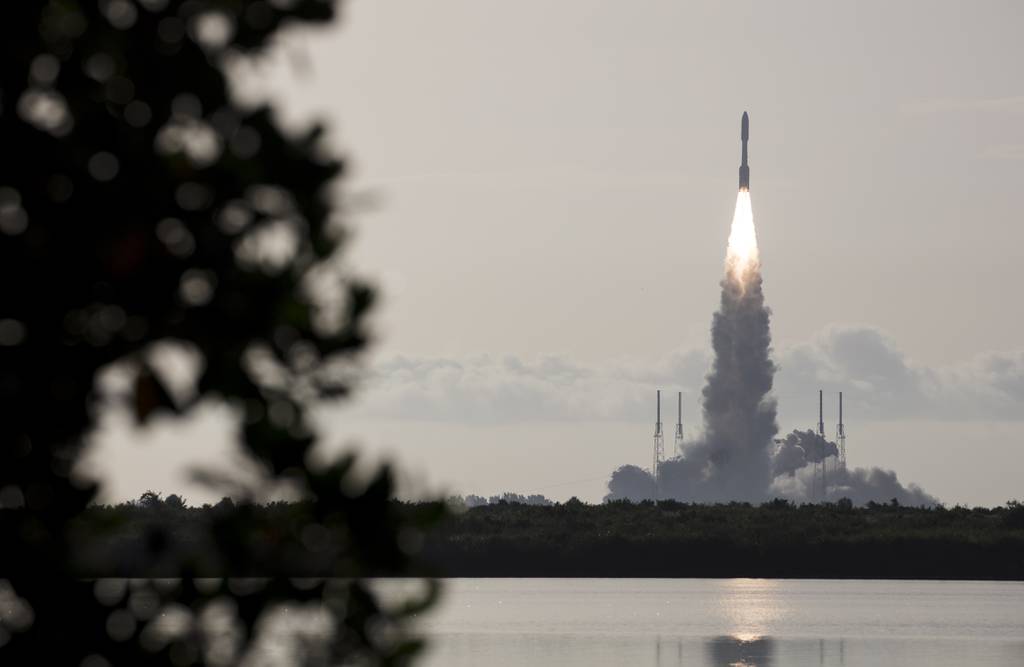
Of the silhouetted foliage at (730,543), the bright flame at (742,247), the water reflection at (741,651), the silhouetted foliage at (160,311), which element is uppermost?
the bright flame at (742,247)

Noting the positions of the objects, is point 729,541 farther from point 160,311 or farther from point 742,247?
point 160,311

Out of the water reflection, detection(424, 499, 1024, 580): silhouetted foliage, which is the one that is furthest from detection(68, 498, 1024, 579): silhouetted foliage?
the water reflection

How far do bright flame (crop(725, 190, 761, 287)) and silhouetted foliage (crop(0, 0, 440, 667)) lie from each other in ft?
458

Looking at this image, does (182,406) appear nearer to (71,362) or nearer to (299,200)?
(71,362)

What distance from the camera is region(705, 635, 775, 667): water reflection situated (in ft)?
259

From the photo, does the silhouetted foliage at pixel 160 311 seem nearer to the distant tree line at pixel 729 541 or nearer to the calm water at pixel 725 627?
the calm water at pixel 725 627

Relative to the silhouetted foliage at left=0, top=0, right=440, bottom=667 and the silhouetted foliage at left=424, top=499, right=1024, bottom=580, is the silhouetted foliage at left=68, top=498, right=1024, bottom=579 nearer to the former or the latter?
the silhouetted foliage at left=424, top=499, right=1024, bottom=580

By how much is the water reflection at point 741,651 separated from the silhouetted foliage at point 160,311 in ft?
231

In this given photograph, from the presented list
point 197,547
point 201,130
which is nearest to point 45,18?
point 201,130

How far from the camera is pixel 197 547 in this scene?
24.1 feet

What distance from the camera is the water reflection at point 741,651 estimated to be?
79.0 metres

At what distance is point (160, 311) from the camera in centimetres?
706

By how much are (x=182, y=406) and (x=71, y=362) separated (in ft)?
1.49

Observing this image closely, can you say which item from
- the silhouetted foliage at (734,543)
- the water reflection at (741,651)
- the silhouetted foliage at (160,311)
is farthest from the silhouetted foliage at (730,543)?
the silhouetted foliage at (160,311)
